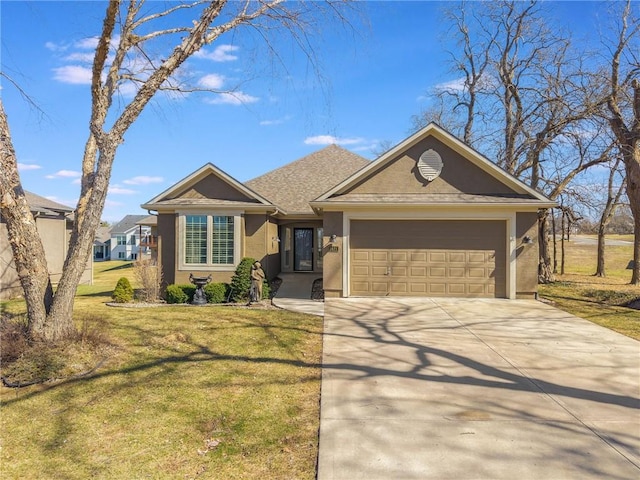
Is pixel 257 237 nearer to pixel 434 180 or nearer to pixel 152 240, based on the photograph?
pixel 434 180

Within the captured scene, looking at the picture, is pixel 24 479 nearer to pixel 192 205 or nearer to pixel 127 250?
pixel 192 205

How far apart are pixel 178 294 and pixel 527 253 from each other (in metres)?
10.8

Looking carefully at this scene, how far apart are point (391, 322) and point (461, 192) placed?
5.42 metres

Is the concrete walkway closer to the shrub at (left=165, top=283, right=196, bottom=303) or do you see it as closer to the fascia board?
the shrub at (left=165, top=283, right=196, bottom=303)

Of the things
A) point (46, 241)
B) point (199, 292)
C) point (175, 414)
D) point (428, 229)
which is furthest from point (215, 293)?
point (46, 241)

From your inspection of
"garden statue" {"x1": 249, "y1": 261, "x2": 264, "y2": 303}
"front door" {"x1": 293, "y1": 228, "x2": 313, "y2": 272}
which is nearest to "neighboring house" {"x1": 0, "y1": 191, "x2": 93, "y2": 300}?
"garden statue" {"x1": 249, "y1": 261, "x2": 264, "y2": 303}

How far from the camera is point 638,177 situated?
12.0 m

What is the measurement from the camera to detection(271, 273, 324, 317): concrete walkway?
10469 millimetres

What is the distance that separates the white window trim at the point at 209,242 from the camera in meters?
12.9

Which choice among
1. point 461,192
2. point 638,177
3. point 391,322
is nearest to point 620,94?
point 638,177

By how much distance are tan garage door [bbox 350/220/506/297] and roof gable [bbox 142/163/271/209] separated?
157 inches

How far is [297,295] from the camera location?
1269 centimetres

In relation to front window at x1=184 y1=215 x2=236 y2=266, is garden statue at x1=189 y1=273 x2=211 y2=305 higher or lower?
lower

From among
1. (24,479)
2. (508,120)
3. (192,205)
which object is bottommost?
(24,479)
